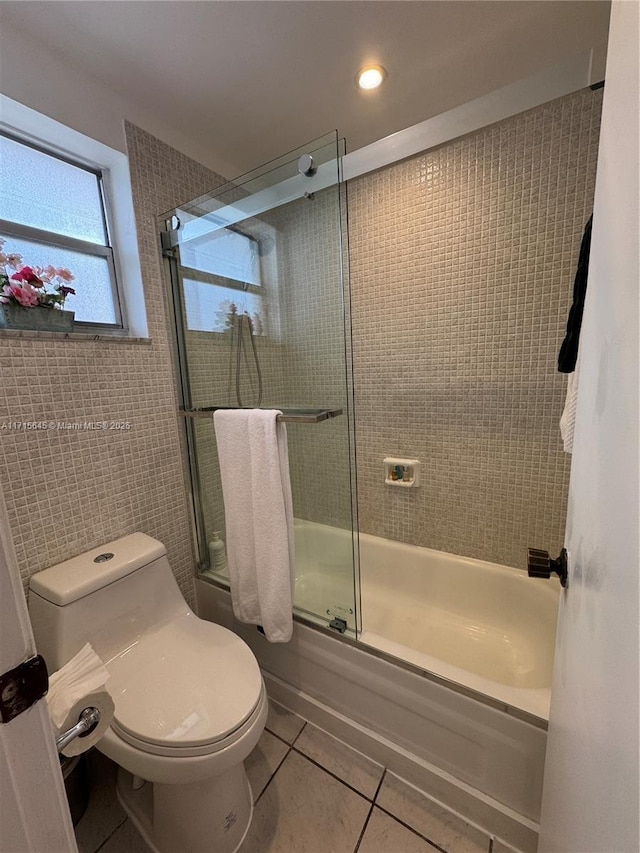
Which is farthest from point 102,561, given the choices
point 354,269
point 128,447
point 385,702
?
point 354,269

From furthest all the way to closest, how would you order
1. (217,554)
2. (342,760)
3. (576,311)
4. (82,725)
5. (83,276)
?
(217,554) → (83,276) → (342,760) → (576,311) → (82,725)

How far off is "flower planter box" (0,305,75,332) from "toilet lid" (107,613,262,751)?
112cm

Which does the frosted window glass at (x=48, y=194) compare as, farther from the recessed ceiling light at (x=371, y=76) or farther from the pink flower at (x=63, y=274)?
the recessed ceiling light at (x=371, y=76)

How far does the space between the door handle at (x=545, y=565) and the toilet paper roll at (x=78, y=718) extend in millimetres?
812

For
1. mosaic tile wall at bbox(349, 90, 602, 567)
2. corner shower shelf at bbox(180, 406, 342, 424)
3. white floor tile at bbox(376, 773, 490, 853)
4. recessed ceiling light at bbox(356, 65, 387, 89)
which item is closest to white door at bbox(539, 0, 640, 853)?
white floor tile at bbox(376, 773, 490, 853)

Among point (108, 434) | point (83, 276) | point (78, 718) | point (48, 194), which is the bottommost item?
point (78, 718)

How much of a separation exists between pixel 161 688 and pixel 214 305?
1.48 meters

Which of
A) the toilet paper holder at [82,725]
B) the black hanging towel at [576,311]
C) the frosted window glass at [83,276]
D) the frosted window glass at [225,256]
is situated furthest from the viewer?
the frosted window glass at [225,256]

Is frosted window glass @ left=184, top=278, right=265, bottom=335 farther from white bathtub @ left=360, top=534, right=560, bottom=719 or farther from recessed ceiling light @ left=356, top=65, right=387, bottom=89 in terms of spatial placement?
white bathtub @ left=360, top=534, right=560, bottom=719

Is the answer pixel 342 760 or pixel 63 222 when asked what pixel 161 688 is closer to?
pixel 342 760

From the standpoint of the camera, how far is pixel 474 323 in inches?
61.2

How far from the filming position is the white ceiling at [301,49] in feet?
3.40

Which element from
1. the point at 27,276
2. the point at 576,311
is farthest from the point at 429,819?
the point at 27,276

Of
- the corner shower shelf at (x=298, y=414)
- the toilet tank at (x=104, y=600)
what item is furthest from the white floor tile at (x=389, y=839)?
the corner shower shelf at (x=298, y=414)
